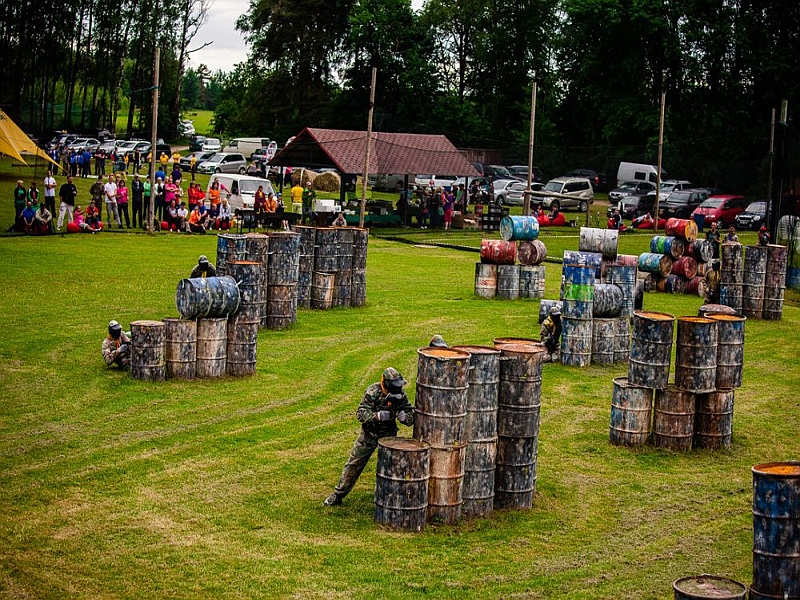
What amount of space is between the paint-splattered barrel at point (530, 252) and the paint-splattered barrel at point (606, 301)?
6610mm

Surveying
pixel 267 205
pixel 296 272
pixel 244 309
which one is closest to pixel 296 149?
pixel 267 205

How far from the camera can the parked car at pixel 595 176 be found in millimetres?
67875

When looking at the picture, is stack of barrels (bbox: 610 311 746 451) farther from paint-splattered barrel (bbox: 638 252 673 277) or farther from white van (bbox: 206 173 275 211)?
white van (bbox: 206 173 275 211)

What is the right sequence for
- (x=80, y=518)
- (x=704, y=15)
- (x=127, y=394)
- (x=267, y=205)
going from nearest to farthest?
(x=80, y=518)
(x=127, y=394)
(x=267, y=205)
(x=704, y=15)

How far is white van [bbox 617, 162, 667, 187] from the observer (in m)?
65.2

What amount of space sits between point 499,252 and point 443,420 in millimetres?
16107

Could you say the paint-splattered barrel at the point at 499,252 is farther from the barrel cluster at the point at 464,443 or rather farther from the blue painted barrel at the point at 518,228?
the barrel cluster at the point at 464,443


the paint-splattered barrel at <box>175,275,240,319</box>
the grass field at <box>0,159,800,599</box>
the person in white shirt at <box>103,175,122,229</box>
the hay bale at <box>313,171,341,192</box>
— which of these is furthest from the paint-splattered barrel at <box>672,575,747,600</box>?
the hay bale at <box>313,171,341,192</box>

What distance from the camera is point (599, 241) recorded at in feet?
82.1

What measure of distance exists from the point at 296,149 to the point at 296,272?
1017 inches

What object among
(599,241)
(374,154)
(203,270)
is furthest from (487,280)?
(374,154)

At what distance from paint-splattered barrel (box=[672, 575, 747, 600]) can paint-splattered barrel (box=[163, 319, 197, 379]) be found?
1063cm

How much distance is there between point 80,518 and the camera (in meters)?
12.2

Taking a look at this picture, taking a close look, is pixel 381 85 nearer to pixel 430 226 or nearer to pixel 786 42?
pixel 786 42
